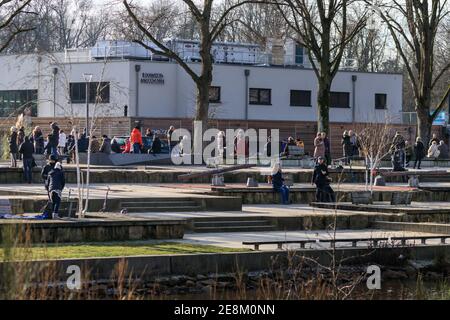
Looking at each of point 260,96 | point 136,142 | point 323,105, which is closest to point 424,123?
point 323,105

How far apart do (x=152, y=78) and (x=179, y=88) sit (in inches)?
96.4

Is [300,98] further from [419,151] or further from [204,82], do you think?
[204,82]

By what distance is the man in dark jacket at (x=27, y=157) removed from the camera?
4081 cm

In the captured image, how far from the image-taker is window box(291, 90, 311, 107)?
81.1 metres

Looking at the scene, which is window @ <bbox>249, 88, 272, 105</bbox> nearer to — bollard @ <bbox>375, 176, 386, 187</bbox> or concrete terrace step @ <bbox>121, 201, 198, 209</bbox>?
bollard @ <bbox>375, 176, 386, 187</bbox>

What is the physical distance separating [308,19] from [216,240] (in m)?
24.9

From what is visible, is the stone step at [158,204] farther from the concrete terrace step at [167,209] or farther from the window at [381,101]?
the window at [381,101]

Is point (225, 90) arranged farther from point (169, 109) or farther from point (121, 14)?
point (121, 14)

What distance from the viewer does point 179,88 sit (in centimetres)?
7512

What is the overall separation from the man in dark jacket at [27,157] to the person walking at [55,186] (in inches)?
457

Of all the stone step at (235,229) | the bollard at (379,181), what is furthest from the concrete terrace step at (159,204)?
the bollard at (379,181)
